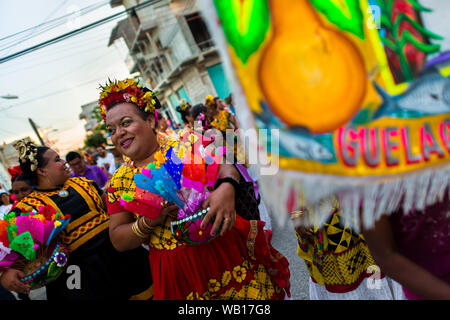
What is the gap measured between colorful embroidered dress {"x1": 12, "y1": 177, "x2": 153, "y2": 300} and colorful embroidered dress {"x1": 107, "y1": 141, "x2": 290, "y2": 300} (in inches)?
29.5

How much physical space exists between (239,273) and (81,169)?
3887mm

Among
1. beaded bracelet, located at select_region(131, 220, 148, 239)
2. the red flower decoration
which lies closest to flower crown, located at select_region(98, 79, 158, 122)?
beaded bracelet, located at select_region(131, 220, 148, 239)

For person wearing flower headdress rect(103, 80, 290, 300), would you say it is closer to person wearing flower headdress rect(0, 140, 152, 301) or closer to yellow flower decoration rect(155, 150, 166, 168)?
yellow flower decoration rect(155, 150, 166, 168)

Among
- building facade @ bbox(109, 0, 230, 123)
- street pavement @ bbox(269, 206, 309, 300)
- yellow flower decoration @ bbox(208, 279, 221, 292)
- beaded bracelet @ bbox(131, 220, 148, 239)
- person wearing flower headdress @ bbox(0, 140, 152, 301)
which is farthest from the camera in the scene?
building facade @ bbox(109, 0, 230, 123)

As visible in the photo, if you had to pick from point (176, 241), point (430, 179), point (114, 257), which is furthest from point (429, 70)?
point (114, 257)

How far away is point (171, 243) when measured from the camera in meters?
1.50

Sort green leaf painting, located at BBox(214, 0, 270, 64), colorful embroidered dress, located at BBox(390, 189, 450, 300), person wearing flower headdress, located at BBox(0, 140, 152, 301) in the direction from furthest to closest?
person wearing flower headdress, located at BBox(0, 140, 152, 301) < colorful embroidered dress, located at BBox(390, 189, 450, 300) < green leaf painting, located at BBox(214, 0, 270, 64)

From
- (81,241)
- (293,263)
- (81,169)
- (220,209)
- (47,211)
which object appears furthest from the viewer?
(81,169)

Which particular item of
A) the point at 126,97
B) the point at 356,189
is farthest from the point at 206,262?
the point at 356,189

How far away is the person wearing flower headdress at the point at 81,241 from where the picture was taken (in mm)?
2143

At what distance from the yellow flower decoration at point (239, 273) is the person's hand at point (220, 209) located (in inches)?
17.7

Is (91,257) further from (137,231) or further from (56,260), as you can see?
(137,231)

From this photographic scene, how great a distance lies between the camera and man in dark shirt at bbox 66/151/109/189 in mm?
4520

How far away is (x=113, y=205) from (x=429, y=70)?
1451mm
